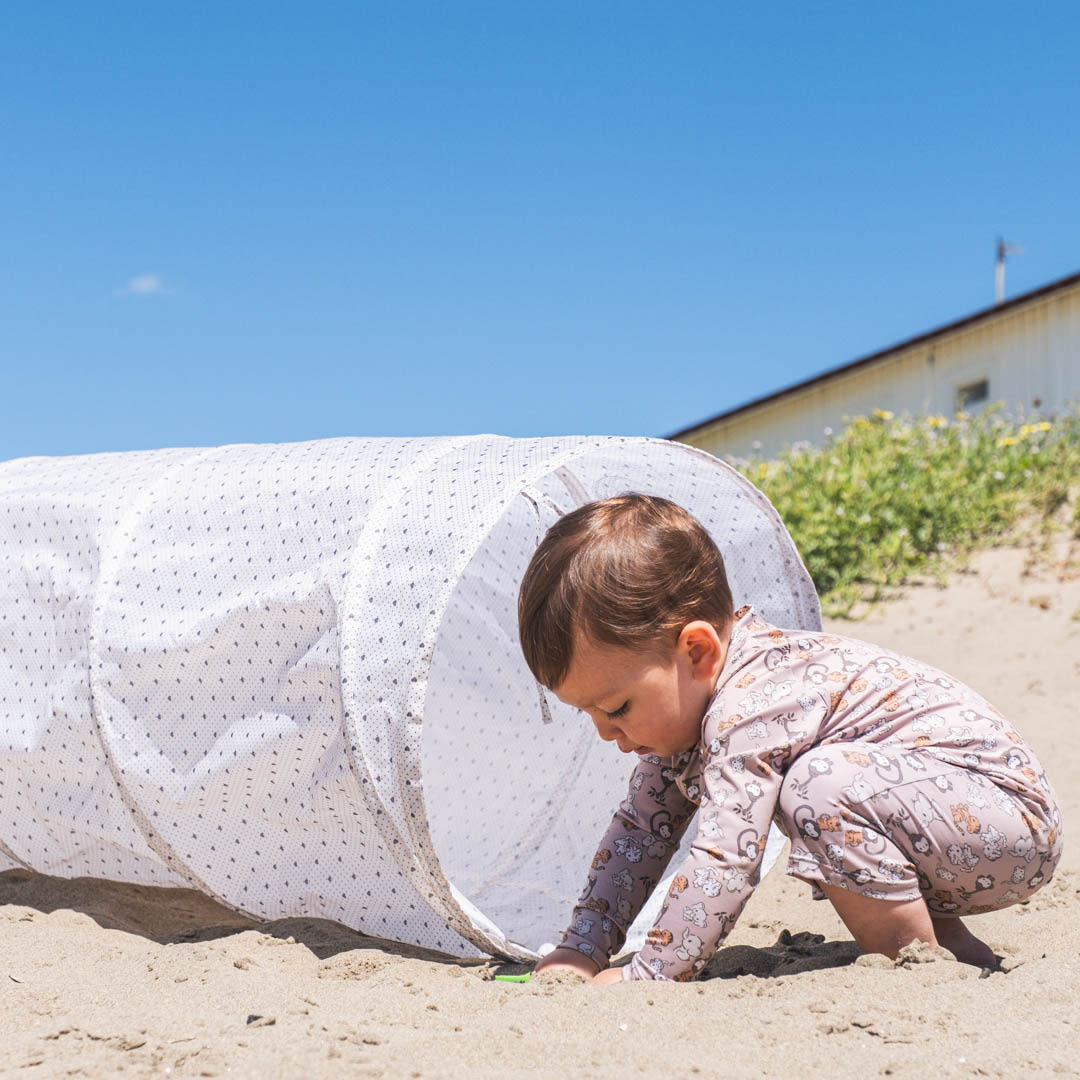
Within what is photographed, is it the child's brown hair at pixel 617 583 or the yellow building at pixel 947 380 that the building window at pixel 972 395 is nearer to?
the yellow building at pixel 947 380

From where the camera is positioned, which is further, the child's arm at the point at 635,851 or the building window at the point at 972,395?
the building window at the point at 972,395

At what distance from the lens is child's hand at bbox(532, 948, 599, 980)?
2.19 m

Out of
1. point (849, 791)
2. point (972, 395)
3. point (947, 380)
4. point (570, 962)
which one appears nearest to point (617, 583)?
point (849, 791)

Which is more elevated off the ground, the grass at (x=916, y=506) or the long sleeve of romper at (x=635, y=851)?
the grass at (x=916, y=506)

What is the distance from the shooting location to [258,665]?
235cm

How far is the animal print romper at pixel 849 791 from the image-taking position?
1.92 meters

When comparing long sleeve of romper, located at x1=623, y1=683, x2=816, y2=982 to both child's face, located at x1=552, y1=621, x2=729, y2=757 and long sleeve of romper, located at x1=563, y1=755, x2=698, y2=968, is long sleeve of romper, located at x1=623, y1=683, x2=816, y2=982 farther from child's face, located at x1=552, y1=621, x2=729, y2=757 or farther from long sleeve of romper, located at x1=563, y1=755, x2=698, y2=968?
long sleeve of romper, located at x1=563, y1=755, x2=698, y2=968

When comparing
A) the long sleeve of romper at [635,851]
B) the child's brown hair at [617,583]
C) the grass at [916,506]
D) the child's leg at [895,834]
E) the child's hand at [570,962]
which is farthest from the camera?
the grass at [916,506]

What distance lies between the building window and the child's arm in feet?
33.9

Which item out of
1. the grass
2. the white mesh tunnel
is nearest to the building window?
the grass

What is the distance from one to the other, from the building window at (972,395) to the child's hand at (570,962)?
10592 mm

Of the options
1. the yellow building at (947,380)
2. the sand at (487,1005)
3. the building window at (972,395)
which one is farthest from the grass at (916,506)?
the building window at (972,395)

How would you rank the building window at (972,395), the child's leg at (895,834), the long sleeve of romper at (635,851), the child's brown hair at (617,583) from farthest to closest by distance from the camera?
the building window at (972,395)
the long sleeve of romper at (635,851)
the child's brown hair at (617,583)
the child's leg at (895,834)

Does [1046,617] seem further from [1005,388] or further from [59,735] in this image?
[1005,388]
